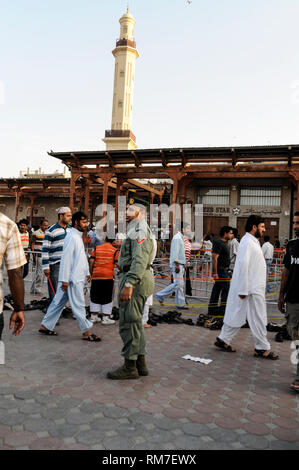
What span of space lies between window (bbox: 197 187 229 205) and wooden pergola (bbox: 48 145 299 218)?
14.3 feet

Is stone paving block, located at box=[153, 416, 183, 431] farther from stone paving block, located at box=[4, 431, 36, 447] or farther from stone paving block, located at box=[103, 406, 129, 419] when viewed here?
stone paving block, located at box=[4, 431, 36, 447]

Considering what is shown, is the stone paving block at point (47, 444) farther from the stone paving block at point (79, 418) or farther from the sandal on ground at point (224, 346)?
the sandal on ground at point (224, 346)

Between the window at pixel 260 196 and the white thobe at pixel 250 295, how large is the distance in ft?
56.4

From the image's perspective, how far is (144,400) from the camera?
3.24 metres

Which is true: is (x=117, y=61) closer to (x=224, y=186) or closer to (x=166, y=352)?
(x=224, y=186)

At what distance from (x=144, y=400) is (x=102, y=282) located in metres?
3.17

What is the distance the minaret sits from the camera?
35906 millimetres

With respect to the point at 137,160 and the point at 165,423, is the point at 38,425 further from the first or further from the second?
the point at 137,160

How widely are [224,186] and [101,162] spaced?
773 cm

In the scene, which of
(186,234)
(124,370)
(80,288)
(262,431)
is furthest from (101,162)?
(262,431)

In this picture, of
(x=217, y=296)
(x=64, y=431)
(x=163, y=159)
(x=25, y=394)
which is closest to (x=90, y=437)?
(x=64, y=431)

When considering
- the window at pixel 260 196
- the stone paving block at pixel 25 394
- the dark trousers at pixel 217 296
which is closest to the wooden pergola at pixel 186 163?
the window at pixel 260 196

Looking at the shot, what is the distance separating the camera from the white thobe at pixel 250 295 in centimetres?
475
